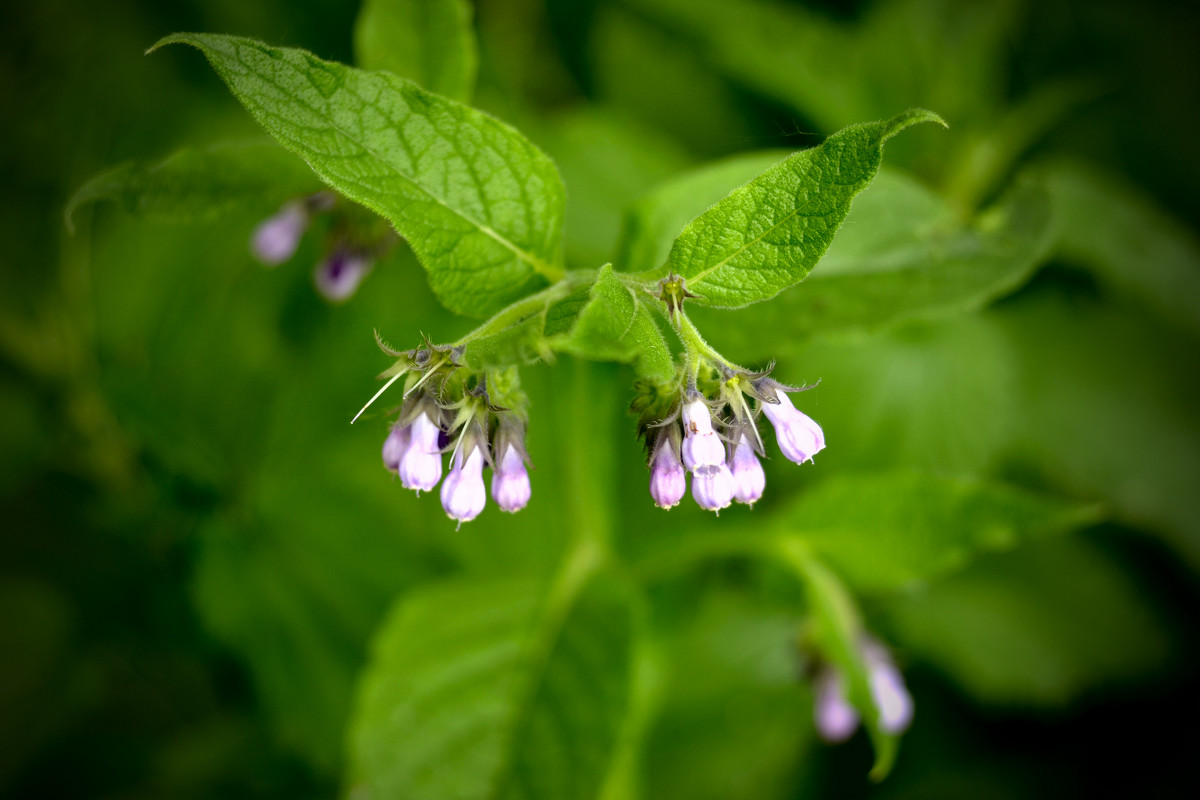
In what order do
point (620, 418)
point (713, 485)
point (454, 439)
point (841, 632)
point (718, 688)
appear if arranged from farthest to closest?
point (718, 688) < point (620, 418) < point (841, 632) < point (454, 439) < point (713, 485)

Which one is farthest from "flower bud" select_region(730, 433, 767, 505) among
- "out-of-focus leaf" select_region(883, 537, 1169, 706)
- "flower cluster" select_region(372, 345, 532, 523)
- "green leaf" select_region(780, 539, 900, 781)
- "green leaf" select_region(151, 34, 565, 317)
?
→ "out-of-focus leaf" select_region(883, 537, 1169, 706)

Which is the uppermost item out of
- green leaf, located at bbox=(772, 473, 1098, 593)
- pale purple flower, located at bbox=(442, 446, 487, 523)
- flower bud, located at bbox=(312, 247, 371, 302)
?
pale purple flower, located at bbox=(442, 446, 487, 523)

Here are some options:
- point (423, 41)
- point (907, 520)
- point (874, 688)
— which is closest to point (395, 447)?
point (423, 41)

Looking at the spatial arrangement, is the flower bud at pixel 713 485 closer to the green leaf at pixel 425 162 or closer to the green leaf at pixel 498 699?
the green leaf at pixel 425 162

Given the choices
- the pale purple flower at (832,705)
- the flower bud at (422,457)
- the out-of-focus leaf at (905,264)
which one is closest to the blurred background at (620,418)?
the pale purple flower at (832,705)

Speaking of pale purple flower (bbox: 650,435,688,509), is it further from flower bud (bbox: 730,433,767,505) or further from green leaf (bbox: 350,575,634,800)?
green leaf (bbox: 350,575,634,800)

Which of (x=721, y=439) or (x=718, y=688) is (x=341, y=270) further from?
(x=718, y=688)

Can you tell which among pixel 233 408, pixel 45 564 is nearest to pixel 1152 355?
pixel 233 408
